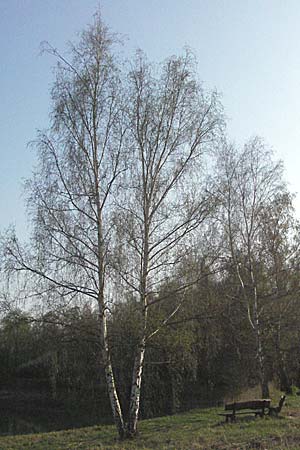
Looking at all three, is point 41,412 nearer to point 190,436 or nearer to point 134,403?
point 134,403

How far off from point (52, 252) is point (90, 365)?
979 centimetres

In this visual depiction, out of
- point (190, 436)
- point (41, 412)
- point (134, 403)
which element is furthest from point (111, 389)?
point (41, 412)

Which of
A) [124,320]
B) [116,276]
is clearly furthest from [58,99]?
[124,320]

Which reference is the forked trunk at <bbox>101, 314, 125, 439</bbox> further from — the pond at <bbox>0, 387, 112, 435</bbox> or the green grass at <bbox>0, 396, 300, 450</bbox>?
the pond at <bbox>0, 387, 112, 435</bbox>

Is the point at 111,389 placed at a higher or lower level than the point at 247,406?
higher

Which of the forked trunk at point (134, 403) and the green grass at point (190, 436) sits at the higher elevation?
the forked trunk at point (134, 403)

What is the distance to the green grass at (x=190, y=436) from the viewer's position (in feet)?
38.7

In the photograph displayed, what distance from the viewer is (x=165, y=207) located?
14.4 meters

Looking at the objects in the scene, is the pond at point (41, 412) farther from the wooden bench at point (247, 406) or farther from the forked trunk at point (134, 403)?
the forked trunk at point (134, 403)

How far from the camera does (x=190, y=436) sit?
1309cm

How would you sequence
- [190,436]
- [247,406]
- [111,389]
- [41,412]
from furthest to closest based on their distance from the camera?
[41,412] < [247,406] < [111,389] < [190,436]

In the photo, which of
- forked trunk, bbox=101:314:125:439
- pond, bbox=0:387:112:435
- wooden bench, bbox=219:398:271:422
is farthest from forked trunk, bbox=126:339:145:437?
pond, bbox=0:387:112:435

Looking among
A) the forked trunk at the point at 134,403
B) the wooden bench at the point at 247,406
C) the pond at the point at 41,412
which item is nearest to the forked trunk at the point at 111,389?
the forked trunk at the point at 134,403

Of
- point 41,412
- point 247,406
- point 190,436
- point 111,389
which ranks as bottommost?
point 190,436
